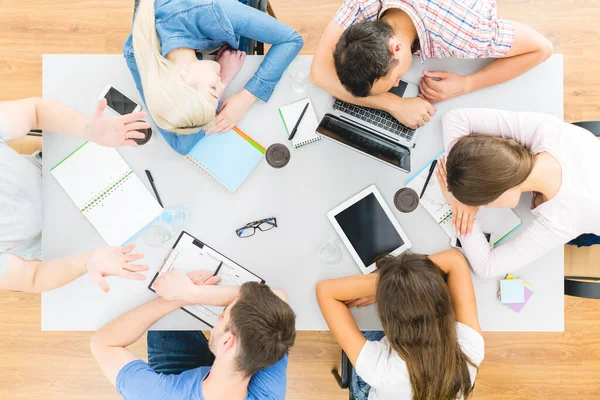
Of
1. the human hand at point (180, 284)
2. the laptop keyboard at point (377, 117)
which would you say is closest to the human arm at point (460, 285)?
the laptop keyboard at point (377, 117)

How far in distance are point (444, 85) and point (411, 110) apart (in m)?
0.14

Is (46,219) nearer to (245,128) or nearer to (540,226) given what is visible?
(245,128)

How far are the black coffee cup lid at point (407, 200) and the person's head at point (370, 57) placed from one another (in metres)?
0.37

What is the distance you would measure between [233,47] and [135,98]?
394 millimetres

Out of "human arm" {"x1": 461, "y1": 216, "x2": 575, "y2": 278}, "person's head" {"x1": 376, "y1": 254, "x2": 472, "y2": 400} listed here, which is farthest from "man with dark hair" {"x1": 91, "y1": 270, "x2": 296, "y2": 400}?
"human arm" {"x1": 461, "y1": 216, "x2": 575, "y2": 278}

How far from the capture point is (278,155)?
1.59 metres

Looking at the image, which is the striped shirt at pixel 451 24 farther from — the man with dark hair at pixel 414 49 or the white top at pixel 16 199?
the white top at pixel 16 199

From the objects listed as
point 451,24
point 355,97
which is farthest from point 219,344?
point 451,24

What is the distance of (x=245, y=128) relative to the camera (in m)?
1.61

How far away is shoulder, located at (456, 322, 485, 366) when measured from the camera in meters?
1.48

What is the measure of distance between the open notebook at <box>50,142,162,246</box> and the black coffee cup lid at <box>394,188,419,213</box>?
852 mm

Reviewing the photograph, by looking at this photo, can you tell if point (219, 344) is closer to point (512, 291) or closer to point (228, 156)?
point (228, 156)

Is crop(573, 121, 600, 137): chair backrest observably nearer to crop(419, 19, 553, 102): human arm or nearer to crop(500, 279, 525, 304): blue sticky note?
crop(419, 19, 553, 102): human arm

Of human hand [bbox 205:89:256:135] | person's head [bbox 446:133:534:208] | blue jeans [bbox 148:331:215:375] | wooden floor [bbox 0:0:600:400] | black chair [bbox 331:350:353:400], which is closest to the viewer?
person's head [bbox 446:133:534:208]
